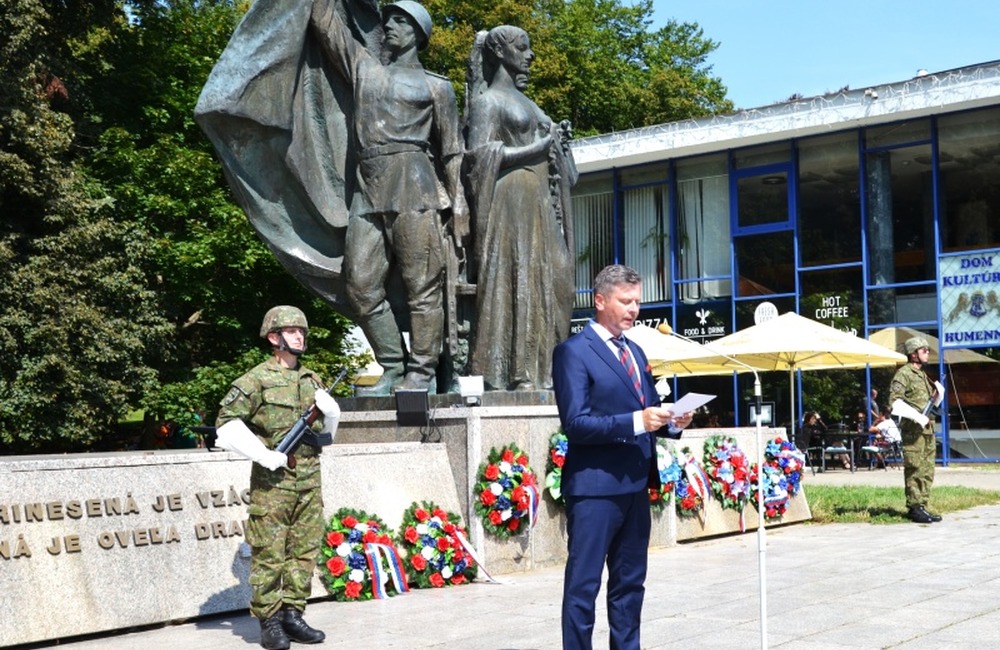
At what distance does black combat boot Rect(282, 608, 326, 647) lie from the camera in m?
6.96

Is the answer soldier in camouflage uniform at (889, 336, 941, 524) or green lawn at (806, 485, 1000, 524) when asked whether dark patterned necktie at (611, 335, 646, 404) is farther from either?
green lawn at (806, 485, 1000, 524)

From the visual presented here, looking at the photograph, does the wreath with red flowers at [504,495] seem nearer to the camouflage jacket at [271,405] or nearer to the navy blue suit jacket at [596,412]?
the camouflage jacket at [271,405]

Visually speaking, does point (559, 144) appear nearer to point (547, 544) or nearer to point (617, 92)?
point (547, 544)

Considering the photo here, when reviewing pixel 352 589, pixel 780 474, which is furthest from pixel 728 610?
pixel 780 474

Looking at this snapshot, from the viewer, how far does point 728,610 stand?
7.82 metres

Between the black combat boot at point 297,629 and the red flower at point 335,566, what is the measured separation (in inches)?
61.4

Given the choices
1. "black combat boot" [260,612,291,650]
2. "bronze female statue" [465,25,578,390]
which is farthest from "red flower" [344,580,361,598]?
"bronze female statue" [465,25,578,390]

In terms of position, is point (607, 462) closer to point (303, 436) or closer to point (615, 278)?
point (615, 278)

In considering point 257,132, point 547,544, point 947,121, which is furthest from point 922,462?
point 947,121

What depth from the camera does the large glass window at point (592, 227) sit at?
33188 mm

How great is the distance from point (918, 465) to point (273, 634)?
8.51 meters

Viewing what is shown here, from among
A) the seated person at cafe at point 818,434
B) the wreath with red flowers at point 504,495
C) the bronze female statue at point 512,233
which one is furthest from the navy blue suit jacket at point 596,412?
the seated person at cafe at point 818,434

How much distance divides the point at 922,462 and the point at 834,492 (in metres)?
3.70

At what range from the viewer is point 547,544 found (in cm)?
1012
